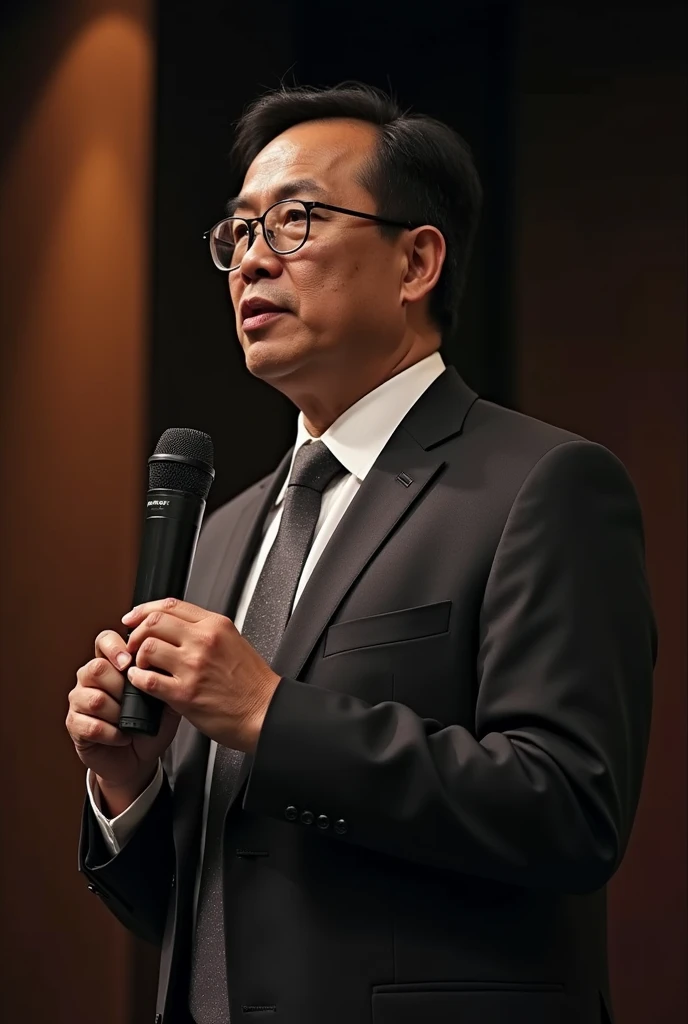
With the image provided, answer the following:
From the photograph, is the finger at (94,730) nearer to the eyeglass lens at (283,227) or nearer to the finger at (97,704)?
the finger at (97,704)

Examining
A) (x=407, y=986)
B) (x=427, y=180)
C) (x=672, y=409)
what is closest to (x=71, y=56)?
(x=427, y=180)

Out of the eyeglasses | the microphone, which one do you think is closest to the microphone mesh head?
the microphone

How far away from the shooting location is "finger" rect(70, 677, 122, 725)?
4.39 feet

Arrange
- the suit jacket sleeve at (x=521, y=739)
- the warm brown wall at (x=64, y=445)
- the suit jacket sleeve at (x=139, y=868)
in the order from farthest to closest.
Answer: the warm brown wall at (x=64, y=445)
the suit jacket sleeve at (x=139, y=868)
the suit jacket sleeve at (x=521, y=739)

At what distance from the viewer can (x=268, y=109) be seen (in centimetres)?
187

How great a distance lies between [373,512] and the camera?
4.97ft

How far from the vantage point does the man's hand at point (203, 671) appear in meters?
1.25

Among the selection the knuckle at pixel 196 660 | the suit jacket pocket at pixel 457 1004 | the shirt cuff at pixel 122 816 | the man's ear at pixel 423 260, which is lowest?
the suit jacket pocket at pixel 457 1004

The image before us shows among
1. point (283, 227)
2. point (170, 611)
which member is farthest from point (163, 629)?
point (283, 227)

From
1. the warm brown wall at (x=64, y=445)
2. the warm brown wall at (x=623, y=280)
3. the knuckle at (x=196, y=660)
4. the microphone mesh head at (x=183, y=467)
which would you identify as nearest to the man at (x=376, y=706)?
the knuckle at (x=196, y=660)

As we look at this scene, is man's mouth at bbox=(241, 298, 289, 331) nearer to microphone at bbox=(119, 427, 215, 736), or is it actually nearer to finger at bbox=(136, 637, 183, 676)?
microphone at bbox=(119, 427, 215, 736)

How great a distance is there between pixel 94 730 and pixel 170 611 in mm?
190

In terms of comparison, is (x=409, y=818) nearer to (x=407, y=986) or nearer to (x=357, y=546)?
(x=407, y=986)

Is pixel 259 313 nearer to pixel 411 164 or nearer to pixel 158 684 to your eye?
pixel 411 164
